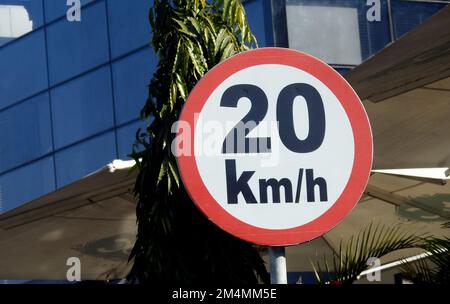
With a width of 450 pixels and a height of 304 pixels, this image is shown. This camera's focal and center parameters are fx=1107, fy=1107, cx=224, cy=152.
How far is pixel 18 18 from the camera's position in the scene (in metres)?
22.0

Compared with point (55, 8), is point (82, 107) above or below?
below

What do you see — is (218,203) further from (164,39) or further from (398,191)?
(398,191)

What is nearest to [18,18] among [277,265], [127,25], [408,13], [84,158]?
[127,25]

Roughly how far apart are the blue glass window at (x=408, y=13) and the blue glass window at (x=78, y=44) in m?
5.43

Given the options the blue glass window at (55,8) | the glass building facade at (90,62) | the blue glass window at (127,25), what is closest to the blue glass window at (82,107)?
the glass building facade at (90,62)

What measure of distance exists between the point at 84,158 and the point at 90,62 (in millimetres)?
1742

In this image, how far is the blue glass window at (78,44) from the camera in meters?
19.9

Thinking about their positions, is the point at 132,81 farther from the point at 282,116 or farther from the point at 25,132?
the point at 282,116

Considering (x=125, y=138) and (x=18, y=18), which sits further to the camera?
(x=18, y=18)

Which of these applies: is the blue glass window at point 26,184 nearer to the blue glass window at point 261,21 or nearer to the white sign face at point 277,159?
the blue glass window at point 261,21

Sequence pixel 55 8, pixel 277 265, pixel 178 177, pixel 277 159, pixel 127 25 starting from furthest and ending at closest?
pixel 55 8 → pixel 127 25 → pixel 178 177 → pixel 277 159 → pixel 277 265

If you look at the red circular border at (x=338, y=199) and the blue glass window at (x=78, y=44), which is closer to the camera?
the red circular border at (x=338, y=199)

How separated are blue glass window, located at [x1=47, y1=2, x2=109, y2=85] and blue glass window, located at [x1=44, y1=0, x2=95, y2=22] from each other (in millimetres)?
156

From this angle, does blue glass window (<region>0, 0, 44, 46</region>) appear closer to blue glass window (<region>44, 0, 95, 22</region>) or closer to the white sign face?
blue glass window (<region>44, 0, 95, 22</region>)
